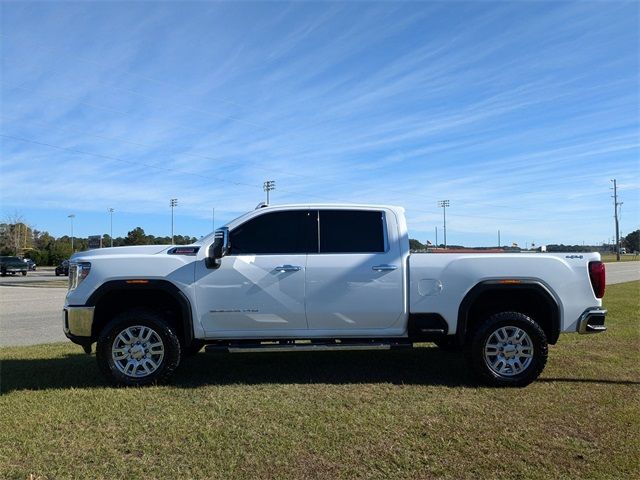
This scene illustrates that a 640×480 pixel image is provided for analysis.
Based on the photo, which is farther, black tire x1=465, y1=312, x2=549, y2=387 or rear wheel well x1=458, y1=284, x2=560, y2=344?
rear wheel well x1=458, y1=284, x2=560, y2=344

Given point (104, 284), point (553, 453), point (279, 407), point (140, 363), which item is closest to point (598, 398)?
point (553, 453)

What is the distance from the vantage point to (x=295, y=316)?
241 inches

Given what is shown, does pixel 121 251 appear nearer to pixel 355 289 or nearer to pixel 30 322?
pixel 355 289

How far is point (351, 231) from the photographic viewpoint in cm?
638

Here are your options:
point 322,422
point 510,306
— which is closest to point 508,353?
point 510,306

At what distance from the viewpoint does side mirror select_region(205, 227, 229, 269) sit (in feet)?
19.7

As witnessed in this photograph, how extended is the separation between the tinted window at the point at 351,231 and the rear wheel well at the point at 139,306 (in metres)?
1.82

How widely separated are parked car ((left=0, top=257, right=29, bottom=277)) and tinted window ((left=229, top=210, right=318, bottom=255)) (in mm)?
46406

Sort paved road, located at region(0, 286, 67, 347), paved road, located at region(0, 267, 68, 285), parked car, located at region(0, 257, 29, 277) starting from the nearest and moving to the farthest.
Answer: paved road, located at region(0, 286, 67, 347) < paved road, located at region(0, 267, 68, 285) < parked car, located at region(0, 257, 29, 277)

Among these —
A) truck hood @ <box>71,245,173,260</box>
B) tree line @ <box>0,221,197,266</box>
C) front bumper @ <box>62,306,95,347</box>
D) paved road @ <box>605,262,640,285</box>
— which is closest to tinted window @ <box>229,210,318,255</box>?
truck hood @ <box>71,245,173,260</box>

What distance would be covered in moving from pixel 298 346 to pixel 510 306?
98.5 inches

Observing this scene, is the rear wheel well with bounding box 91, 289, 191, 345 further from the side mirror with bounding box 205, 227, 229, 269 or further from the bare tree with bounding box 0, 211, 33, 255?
the bare tree with bounding box 0, 211, 33, 255

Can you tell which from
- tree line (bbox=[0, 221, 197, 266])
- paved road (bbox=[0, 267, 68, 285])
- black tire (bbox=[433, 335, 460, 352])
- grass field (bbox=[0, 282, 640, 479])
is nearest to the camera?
grass field (bbox=[0, 282, 640, 479])

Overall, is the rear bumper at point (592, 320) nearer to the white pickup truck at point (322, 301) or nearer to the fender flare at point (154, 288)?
the white pickup truck at point (322, 301)
